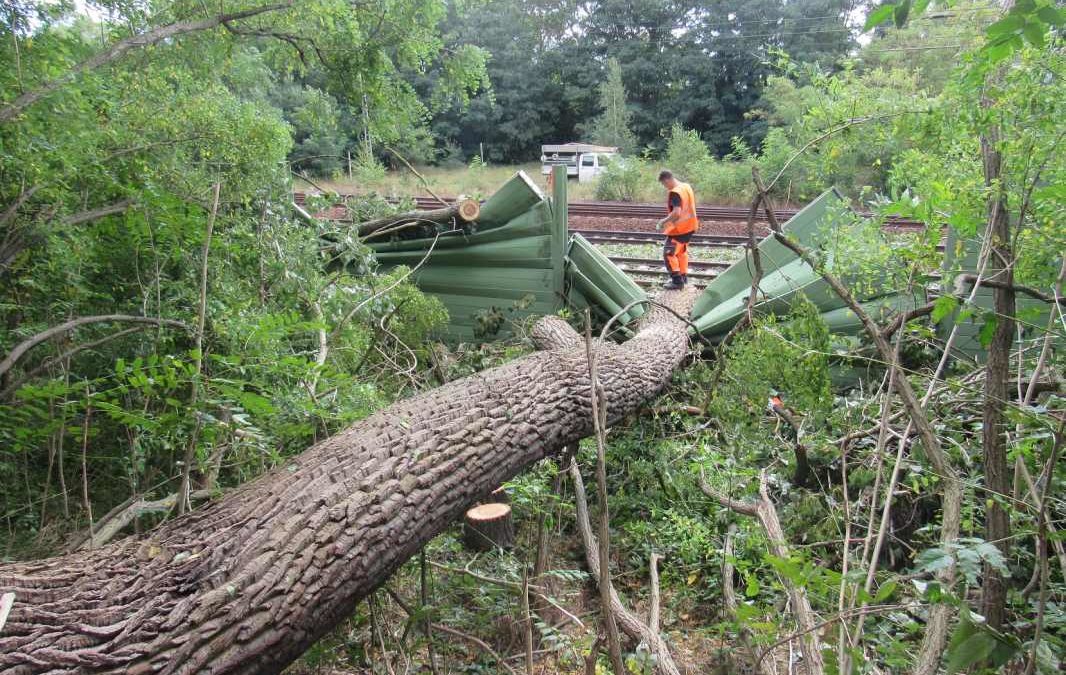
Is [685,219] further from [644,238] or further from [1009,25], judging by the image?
[1009,25]

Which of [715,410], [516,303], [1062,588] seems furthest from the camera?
[516,303]

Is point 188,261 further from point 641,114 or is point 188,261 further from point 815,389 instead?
point 641,114

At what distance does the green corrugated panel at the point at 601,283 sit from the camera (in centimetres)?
689

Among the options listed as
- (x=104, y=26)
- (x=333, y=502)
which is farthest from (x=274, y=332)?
(x=104, y=26)

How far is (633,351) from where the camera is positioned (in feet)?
17.0

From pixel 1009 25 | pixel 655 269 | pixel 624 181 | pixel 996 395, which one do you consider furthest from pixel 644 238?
pixel 1009 25

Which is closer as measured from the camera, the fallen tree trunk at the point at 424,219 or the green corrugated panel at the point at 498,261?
the green corrugated panel at the point at 498,261

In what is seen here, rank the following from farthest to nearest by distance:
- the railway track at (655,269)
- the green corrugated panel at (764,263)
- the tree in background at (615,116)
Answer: the tree in background at (615,116), the railway track at (655,269), the green corrugated panel at (764,263)

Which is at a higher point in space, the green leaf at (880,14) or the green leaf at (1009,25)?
the green leaf at (880,14)

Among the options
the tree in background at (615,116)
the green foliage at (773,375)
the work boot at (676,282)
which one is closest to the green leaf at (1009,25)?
the green foliage at (773,375)

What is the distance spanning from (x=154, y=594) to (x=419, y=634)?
1.83 m

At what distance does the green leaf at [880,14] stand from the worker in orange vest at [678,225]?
218 inches

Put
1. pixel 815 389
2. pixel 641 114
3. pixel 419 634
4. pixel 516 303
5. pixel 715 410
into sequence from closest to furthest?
pixel 419 634 → pixel 815 389 → pixel 715 410 → pixel 516 303 → pixel 641 114

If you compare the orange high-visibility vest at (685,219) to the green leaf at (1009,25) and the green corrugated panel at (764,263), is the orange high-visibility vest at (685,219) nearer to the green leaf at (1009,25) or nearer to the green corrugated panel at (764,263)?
the green corrugated panel at (764,263)
